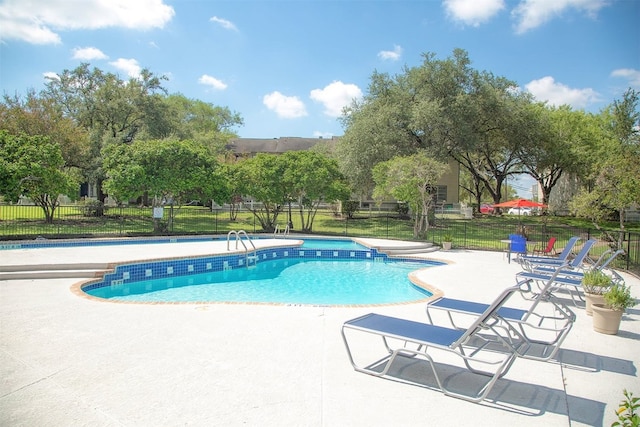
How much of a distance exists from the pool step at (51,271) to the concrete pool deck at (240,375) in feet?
10.1

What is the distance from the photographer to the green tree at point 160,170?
18781mm

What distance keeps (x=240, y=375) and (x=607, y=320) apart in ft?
16.9

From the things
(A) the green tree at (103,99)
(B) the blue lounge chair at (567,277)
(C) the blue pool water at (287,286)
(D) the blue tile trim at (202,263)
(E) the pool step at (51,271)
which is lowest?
(C) the blue pool water at (287,286)

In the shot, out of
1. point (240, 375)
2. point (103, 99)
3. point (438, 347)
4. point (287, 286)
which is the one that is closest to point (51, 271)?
point (287, 286)

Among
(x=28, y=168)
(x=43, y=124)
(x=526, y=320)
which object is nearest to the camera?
(x=526, y=320)

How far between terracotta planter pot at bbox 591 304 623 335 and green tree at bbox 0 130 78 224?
61.6ft

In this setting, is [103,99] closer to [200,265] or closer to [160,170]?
[160,170]

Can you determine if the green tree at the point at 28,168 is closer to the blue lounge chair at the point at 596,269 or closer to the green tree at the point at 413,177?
the green tree at the point at 413,177

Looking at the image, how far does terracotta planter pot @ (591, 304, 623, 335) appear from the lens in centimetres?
587

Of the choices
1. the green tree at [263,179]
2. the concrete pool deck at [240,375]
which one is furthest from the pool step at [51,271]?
the green tree at [263,179]

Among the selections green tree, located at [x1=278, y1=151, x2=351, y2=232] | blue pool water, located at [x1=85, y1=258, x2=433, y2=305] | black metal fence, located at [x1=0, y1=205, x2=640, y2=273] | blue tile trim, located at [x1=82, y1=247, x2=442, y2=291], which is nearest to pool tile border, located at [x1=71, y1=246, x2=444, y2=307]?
blue tile trim, located at [x1=82, y1=247, x2=442, y2=291]

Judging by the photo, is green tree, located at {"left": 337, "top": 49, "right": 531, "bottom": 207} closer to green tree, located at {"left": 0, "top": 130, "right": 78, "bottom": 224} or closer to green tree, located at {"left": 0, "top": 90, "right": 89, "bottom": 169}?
green tree, located at {"left": 0, "top": 130, "right": 78, "bottom": 224}

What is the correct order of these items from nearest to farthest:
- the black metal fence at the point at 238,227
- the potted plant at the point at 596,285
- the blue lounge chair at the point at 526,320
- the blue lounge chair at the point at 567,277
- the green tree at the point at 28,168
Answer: the blue lounge chair at the point at 526,320 < the potted plant at the point at 596,285 < the blue lounge chair at the point at 567,277 < the green tree at the point at 28,168 < the black metal fence at the point at 238,227

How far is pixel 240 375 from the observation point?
4254 millimetres
